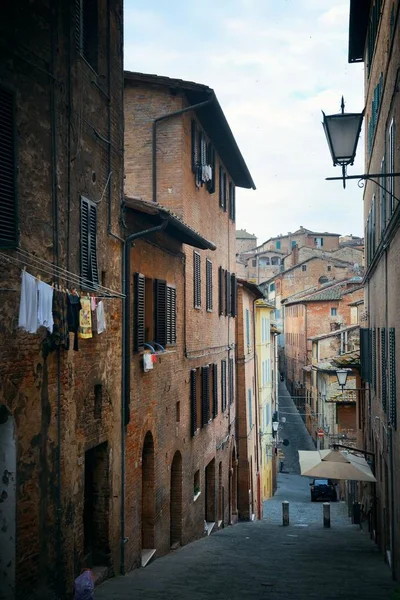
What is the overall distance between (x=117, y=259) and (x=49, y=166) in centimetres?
340

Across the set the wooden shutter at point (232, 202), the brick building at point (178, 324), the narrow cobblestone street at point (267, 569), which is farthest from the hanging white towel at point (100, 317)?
the wooden shutter at point (232, 202)

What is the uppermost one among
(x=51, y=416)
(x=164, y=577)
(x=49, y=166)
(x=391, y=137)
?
(x=391, y=137)

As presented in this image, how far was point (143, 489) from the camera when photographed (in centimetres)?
1441

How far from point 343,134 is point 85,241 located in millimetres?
4112

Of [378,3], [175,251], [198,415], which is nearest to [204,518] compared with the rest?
[198,415]

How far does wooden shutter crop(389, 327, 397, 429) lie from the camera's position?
12891 millimetres

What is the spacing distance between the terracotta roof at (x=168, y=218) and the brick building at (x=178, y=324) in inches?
1.5

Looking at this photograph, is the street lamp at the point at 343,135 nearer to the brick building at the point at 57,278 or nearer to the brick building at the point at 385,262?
the brick building at the point at 385,262

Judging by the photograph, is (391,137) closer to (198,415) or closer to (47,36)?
(47,36)

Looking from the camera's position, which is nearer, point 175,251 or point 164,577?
point 164,577

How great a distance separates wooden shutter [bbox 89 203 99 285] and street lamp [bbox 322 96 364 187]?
13.0 ft

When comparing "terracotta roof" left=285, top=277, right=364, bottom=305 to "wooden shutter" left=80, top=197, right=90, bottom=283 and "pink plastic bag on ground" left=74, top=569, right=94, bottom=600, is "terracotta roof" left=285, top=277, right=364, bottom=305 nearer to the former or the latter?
"wooden shutter" left=80, top=197, right=90, bottom=283

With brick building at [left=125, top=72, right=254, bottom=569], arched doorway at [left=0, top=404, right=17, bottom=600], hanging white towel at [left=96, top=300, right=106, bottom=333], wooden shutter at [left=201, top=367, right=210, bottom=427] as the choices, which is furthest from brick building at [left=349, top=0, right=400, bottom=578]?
arched doorway at [left=0, top=404, right=17, bottom=600]

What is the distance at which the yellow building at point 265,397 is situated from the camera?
3881 cm
